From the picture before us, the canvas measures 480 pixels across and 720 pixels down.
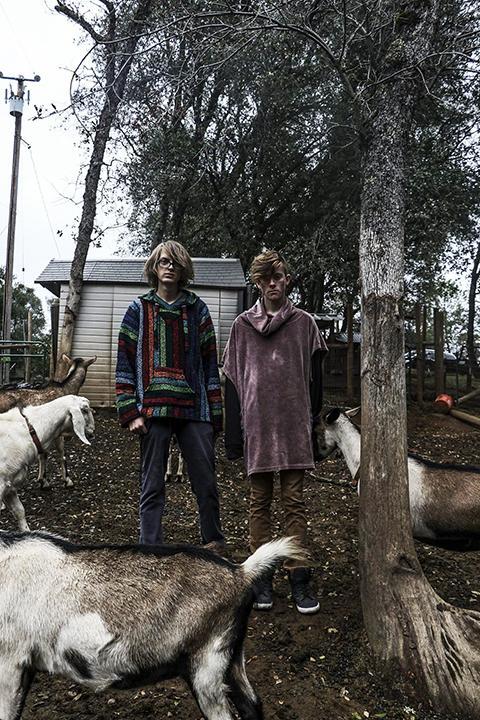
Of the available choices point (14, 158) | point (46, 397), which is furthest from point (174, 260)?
point (14, 158)

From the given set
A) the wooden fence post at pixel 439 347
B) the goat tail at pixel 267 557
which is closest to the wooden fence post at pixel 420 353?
the wooden fence post at pixel 439 347

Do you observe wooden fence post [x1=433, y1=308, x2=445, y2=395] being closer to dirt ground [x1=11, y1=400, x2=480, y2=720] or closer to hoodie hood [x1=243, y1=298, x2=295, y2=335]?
dirt ground [x1=11, y1=400, x2=480, y2=720]

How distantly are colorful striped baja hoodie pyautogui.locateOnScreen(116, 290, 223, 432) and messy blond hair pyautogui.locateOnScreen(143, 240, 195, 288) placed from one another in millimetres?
117

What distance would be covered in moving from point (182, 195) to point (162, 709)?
41.8 ft

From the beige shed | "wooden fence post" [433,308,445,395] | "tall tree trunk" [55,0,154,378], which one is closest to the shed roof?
the beige shed

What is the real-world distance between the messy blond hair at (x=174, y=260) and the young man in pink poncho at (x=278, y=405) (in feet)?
1.27

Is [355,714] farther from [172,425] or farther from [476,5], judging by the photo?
[476,5]

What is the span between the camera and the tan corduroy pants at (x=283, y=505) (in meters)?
3.20

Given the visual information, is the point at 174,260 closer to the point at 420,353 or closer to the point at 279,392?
the point at 279,392

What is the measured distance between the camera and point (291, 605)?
3.34 m

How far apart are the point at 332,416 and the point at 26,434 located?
283 cm

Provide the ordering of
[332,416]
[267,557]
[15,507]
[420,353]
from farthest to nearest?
[420,353], [15,507], [332,416], [267,557]

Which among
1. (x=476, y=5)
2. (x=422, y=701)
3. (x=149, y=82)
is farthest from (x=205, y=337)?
(x=476, y=5)

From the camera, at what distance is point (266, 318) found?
10.9ft
